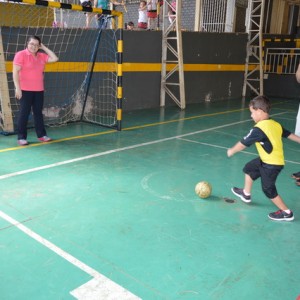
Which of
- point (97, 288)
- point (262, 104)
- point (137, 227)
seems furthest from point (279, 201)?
point (97, 288)

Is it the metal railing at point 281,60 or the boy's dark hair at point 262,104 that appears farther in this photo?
the metal railing at point 281,60

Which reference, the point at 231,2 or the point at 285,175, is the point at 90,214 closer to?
the point at 285,175

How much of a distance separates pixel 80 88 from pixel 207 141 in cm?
378

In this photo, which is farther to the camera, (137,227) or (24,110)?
(24,110)

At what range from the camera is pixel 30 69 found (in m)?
6.13

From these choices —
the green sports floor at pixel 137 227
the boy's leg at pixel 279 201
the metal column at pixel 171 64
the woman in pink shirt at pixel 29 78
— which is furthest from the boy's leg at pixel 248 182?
the metal column at pixel 171 64

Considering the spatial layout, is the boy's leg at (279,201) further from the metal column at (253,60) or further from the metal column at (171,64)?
the metal column at (253,60)

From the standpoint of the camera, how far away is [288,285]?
106 inches

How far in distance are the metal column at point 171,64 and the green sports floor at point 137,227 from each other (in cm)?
470

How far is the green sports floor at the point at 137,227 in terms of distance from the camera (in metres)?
2.66

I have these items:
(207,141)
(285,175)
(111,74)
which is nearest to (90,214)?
(285,175)

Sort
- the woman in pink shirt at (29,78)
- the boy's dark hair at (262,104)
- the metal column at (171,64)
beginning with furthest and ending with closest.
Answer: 1. the metal column at (171,64)
2. the woman in pink shirt at (29,78)
3. the boy's dark hair at (262,104)

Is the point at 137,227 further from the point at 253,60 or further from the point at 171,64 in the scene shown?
the point at 253,60

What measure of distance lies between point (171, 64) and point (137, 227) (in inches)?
338
